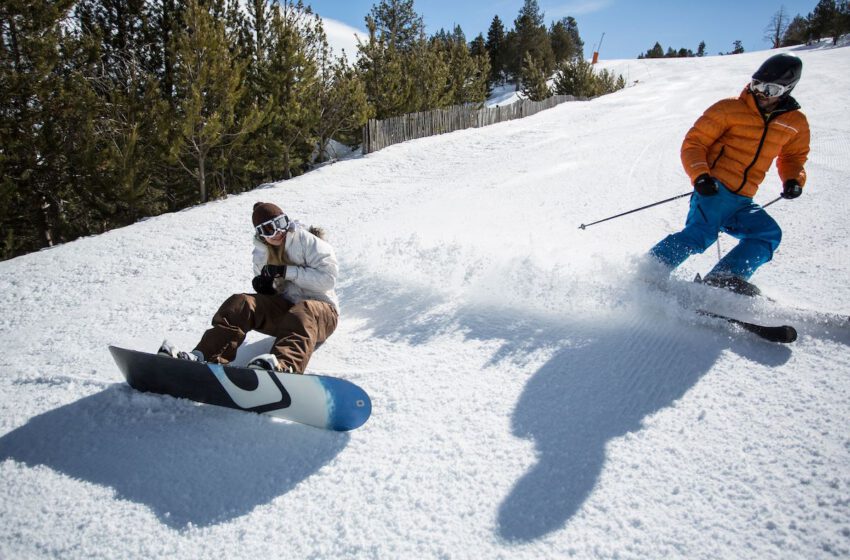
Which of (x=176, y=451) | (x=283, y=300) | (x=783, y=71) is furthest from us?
(x=283, y=300)

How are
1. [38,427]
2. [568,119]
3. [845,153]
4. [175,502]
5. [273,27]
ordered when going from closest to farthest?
1. [175,502]
2. [38,427]
3. [845,153]
4. [273,27]
5. [568,119]

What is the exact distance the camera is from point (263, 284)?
2867mm

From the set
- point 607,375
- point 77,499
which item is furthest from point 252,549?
point 607,375

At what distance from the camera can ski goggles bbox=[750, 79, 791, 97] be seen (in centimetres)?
283

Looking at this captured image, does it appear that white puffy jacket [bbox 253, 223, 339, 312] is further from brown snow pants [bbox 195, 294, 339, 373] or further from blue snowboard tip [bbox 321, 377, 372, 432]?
blue snowboard tip [bbox 321, 377, 372, 432]

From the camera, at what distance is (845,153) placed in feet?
24.7

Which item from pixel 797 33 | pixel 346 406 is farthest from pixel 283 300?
pixel 797 33

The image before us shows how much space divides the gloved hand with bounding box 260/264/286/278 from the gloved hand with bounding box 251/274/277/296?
2cm

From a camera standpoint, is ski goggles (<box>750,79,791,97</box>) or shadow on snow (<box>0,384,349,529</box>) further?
ski goggles (<box>750,79,791,97</box>)

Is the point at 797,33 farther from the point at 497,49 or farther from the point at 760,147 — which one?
the point at 760,147

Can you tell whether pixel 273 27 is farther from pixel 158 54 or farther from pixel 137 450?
pixel 137 450

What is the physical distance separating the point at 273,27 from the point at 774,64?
12928 millimetres

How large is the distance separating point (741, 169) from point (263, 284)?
134 inches

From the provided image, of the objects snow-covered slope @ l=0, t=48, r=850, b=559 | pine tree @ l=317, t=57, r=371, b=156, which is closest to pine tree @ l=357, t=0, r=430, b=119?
pine tree @ l=317, t=57, r=371, b=156
